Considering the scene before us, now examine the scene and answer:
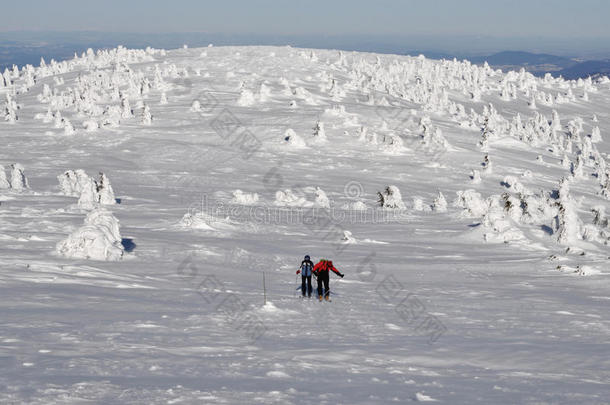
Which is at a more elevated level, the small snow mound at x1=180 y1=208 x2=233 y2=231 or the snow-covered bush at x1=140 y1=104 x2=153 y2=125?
the snow-covered bush at x1=140 y1=104 x2=153 y2=125

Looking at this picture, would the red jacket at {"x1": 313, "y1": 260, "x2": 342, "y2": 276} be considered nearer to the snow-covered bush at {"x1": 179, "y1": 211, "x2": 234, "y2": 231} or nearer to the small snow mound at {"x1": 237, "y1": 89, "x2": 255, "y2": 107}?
the snow-covered bush at {"x1": 179, "y1": 211, "x2": 234, "y2": 231}

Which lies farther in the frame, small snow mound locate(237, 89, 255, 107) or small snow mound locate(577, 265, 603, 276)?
small snow mound locate(237, 89, 255, 107)

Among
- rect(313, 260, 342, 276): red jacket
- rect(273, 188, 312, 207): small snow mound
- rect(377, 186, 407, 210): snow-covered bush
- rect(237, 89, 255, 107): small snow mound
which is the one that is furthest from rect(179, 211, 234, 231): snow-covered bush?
rect(237, 89, 255, 107): small snow mound

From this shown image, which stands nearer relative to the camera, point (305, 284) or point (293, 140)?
point (305, 284)

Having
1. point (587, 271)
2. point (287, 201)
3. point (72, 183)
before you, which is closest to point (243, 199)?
point (287, 201)

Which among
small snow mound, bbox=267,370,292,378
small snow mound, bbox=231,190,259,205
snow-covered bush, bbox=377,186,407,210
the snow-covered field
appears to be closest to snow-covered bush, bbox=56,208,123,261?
the snow-covered field

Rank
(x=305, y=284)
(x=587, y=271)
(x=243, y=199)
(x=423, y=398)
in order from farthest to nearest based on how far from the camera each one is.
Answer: (x=243, y=199) < (x=587, y=271) < (x=305, y=284) < (x=423, y=398)

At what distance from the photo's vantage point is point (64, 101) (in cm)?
12706

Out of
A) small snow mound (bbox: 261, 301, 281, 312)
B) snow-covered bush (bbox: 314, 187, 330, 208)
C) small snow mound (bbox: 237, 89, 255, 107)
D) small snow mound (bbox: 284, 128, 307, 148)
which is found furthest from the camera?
small snow mound (bbox: 237, 89, 255, 107)

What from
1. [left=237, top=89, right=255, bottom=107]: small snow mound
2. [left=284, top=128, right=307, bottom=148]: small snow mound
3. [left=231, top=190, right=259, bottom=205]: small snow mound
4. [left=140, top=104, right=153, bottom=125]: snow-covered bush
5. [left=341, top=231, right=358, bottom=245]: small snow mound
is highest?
[left=237, top=89, right=255, bottom=107]: small snow mound

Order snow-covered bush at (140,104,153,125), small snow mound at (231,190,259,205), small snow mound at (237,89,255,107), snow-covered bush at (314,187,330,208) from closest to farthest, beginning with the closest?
small snow mound at (231,190,259,205) < snow-covered bush at (314,187,330,208) < snow-covered bush at (140,104,153,125) < small snow mound at (237,89,255,107)

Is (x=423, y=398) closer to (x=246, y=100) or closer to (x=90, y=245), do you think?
(x=90, y=245)

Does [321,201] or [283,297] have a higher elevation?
[283,297]

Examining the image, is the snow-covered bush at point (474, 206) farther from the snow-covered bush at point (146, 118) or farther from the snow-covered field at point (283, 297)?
the snow-covered bush at point (146, 118)
